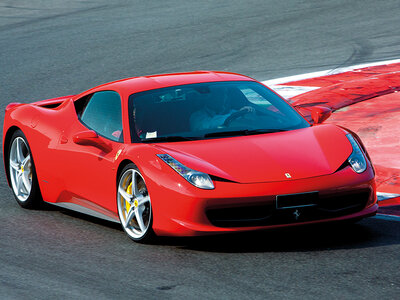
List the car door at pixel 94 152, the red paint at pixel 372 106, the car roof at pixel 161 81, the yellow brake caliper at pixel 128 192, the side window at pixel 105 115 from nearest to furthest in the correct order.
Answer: the yellow brake caliper at pixel 128 192, the car door at pixel 94 152, the side window at pixel 105 115, the car roof at pixel 161 81, the red paint at pixel 372 106

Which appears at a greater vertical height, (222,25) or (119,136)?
(119,136)

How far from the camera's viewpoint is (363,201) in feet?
21.0

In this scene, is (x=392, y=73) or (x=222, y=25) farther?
(x=222, y=25)

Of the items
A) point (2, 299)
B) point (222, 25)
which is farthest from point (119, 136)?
point (222, 25)

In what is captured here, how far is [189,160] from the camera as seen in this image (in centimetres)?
629

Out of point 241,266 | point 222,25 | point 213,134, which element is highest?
point 213,134

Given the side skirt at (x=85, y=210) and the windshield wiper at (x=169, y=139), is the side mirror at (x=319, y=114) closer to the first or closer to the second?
the windshield wiper at (x=169, y=139)

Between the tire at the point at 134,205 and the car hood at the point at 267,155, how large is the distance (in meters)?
0.29

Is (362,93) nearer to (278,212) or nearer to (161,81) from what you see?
(161,81)

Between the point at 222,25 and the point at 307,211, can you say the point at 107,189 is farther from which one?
the point at 222,25

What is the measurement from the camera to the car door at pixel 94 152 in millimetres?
6875

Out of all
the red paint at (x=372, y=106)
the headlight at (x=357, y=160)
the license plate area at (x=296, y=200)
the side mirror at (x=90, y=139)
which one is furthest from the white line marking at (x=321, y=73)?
the license plate area at (x=296, y=200)

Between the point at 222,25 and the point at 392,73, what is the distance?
623cm

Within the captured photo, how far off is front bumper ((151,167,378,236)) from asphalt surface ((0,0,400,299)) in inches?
7.8
